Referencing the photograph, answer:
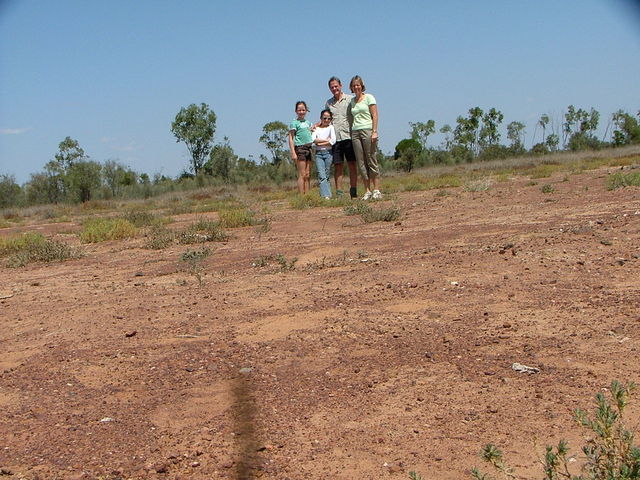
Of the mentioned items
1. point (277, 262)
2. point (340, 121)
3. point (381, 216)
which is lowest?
point (277, 262)

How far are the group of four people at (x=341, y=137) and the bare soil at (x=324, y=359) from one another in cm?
460

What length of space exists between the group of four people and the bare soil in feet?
15.1

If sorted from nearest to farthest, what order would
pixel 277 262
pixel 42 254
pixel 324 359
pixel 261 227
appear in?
pixel 324 359, pixel 277 262, pixel 42 254, pixel 261 227

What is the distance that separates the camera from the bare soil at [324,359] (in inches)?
98.0

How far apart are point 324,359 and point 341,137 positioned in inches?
311

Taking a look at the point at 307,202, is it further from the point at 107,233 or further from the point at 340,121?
the point at 107,233

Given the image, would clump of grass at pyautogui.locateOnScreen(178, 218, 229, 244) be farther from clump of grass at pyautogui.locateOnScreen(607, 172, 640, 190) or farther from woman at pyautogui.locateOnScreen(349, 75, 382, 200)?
clump of grass at pyautogui.locateOnScreen(607, 172, 640, 190)

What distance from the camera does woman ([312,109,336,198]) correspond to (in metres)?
11.1

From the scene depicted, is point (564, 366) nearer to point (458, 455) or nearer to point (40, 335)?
point (458, 455)

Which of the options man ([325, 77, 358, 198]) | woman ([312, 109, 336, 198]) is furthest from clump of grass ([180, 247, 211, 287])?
woman ([312, 109, 336, 198])

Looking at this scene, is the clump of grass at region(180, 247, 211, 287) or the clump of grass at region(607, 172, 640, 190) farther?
the clump of grass at region(607, 172, 640, 190)

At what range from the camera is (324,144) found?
11242 millimetres

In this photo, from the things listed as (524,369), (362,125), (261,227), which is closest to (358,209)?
(261,227)

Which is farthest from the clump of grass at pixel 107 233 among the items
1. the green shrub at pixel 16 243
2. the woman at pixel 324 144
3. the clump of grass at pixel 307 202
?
the woman at pixel 324 144
